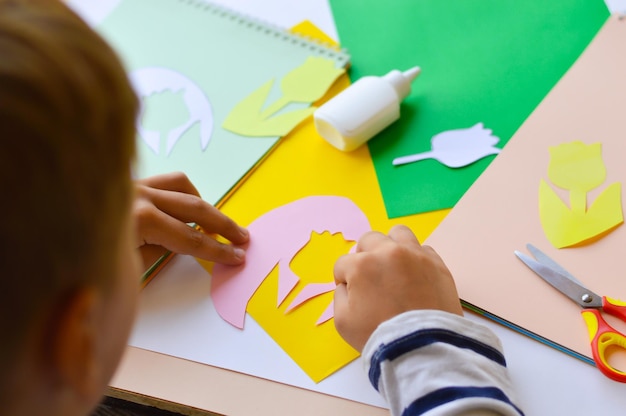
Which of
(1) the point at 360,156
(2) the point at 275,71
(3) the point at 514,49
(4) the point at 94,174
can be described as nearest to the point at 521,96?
(3) the point at 514,49

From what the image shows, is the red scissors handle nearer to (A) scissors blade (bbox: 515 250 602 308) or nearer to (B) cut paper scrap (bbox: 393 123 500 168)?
(A) scissors blade (bbox: 515 250 602 308)

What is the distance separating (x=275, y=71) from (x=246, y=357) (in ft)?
1.24

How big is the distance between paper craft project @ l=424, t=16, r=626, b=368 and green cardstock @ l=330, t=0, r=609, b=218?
23 mm

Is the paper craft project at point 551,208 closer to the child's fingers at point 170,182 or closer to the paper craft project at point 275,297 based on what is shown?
the paper craft project at point 275,297

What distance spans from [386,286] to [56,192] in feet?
1.07

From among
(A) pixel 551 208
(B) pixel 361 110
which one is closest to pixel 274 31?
(B) pixel 361 110

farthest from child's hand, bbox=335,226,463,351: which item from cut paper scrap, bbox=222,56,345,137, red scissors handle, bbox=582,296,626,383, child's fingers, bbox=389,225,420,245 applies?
cut paper scrap, bbox=222,56,345,137

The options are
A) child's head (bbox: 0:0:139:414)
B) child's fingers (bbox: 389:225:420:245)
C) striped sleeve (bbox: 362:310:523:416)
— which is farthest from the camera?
child's fingers (bbox: 389:225:420:245)

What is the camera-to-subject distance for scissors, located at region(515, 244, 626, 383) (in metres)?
0.52

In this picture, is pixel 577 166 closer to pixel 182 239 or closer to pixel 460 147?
pixel 460 147

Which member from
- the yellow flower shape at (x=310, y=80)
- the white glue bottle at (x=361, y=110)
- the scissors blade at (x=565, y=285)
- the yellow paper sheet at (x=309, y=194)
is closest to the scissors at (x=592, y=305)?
the scissors blade at (x=565, y=285)

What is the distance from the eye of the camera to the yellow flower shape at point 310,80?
755mm

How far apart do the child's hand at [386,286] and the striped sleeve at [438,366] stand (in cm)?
2

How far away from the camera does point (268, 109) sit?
0.75 meters
